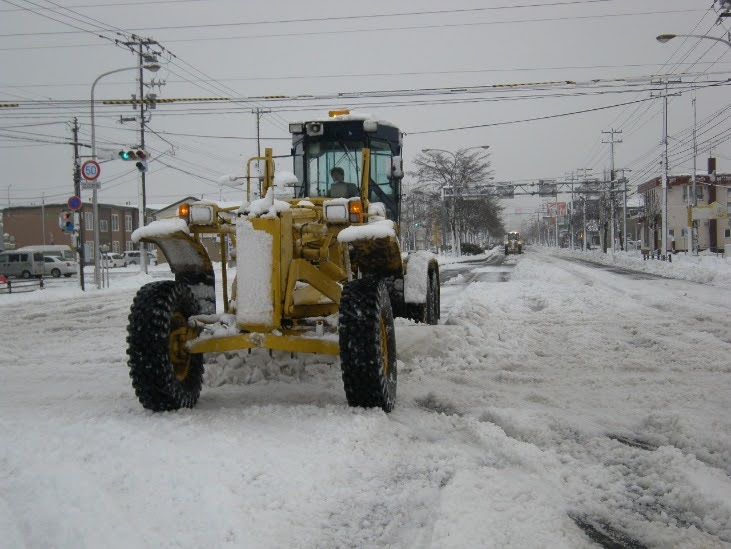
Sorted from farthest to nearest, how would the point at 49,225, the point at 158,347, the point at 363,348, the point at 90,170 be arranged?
the point at 49,225 → the point at 90,170 → the point at 158,347 → the point at 363,348

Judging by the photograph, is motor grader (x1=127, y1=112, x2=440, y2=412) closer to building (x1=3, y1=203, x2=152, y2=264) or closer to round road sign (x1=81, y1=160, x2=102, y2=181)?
round road sign (x1=81, y1=160, x2=102, y2=181)

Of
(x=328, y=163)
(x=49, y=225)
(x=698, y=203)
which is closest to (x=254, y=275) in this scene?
(x=328, y=163)

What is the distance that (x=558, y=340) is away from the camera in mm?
8531

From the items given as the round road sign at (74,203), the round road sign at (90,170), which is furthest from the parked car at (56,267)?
the round road sign at (90,170)

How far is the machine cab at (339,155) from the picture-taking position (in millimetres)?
7023

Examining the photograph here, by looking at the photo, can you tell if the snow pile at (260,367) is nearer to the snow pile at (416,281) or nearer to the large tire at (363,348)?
the snow pile at (416,281)

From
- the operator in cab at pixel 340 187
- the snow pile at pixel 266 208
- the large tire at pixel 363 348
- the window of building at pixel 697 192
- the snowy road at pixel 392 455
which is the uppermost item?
the window of building at pixel 697 192

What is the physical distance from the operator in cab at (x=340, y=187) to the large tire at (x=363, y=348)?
2.46m

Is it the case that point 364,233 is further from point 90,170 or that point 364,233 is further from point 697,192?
point 697,192

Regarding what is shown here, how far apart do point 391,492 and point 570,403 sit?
2.48 meters

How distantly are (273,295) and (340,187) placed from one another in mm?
2688

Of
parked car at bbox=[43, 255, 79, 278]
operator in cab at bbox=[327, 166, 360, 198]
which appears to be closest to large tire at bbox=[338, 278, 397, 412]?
operator in cab at bbox=[327, 166, 360, 198]

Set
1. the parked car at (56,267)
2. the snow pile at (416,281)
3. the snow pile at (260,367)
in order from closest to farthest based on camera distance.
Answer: the snow pile at (260,367) < the snow pile at (416,281) < the parked car at (56,267)

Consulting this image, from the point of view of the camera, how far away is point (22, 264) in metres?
42.0
